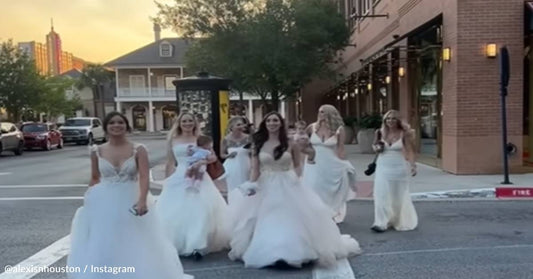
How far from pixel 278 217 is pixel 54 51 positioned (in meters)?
122

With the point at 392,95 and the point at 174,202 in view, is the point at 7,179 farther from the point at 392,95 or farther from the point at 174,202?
the point at 392,95

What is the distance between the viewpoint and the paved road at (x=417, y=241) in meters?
5.65

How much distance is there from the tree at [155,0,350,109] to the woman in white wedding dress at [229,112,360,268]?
1531cm

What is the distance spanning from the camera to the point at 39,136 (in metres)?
29.6

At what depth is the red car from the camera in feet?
97.2

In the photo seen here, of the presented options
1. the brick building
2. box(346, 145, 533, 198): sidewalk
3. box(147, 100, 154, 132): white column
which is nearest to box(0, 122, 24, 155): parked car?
the brick building

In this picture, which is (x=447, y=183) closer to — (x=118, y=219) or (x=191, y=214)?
(x=191, y=214)

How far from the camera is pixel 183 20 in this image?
2338cm

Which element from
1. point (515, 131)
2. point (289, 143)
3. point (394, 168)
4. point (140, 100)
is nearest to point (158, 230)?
point (289, 143)

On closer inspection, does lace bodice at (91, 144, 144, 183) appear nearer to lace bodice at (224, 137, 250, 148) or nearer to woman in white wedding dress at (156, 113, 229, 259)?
woman in white wedding dress at (156, 113, 229, 259)

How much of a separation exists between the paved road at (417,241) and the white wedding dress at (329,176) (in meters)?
0.38

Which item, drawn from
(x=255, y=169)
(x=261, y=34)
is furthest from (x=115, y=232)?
(x=261, y=34)

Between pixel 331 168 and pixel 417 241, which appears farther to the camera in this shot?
pixel 331 168

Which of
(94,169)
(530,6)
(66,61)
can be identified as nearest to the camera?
(94,169)
